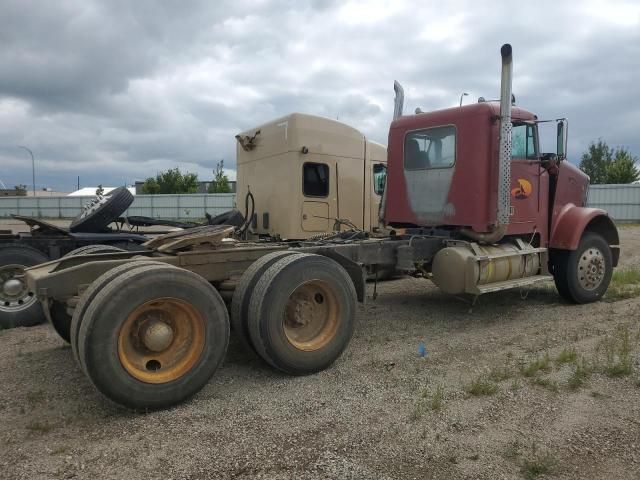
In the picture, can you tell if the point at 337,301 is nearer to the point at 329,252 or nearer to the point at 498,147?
the point at 329,252

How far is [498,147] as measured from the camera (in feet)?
21.3

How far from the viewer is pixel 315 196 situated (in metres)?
8.73

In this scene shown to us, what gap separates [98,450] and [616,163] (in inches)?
1707

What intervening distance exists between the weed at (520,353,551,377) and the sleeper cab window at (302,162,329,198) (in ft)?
15.9

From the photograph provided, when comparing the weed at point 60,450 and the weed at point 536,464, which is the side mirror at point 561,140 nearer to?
the weed at point 536,464

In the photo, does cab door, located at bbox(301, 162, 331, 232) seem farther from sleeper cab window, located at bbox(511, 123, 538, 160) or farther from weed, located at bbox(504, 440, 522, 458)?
weed, located at bbox(504, 440, 522, 458)

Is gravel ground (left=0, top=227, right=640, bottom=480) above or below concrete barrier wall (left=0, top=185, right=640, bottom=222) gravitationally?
below

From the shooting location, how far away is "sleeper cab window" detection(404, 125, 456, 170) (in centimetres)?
690

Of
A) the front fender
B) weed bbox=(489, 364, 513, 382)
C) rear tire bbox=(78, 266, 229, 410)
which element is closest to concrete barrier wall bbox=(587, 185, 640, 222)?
the front fender

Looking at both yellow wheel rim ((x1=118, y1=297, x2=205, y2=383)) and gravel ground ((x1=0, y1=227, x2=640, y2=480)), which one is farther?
yellow wheel rim ((x1=118, y1=297, x2=205, y2=383))

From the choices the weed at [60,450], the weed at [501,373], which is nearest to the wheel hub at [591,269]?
the weed at [501,373]

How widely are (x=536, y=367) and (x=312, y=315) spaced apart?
2.07 metres

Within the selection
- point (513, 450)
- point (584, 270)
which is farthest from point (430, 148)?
point (513, 450)

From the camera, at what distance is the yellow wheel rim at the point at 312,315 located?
4684 mm
